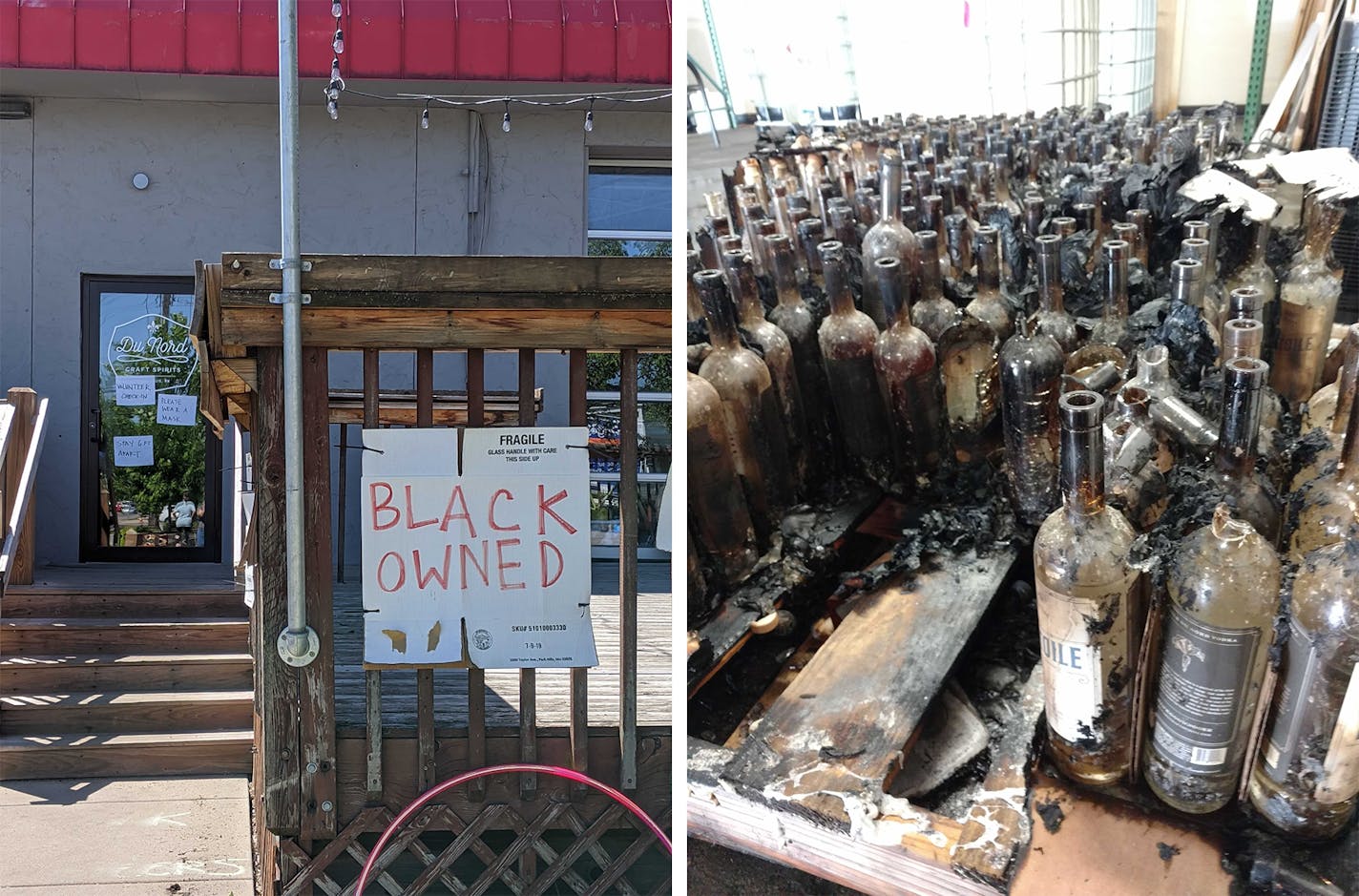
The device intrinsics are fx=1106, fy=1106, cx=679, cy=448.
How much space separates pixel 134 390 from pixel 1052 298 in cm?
744

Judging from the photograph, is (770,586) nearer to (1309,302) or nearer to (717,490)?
(717,490)

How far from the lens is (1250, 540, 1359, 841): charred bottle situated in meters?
1.64

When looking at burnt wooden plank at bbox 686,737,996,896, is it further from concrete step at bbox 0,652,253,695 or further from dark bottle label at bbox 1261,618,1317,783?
concrete step at bbox 0,652,253,695

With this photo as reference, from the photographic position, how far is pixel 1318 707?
1656mm

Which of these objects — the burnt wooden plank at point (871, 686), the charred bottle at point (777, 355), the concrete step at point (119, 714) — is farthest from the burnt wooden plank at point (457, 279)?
the concrete step at point (119, 714)

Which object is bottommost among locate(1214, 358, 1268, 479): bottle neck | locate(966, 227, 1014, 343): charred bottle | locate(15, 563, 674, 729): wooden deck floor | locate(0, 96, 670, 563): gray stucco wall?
locate(15, 563, 674, 729): wooden deck floor

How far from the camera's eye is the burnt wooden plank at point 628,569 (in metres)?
3.35

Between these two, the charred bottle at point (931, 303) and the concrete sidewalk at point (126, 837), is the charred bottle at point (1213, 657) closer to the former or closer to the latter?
the charred bottle at point (931, 303)

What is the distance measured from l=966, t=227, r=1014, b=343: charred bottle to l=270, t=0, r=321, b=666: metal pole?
183 cm

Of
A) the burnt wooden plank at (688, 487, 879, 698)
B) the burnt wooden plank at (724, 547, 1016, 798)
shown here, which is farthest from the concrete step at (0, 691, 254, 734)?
the burnt wooden plank at (724, 547, 1016, 798)

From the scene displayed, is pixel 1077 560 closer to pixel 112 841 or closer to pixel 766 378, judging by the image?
pixel 766 378

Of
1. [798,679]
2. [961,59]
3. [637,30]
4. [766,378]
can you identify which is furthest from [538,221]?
[798,679]

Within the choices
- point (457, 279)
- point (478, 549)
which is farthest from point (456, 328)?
point (478, 549)

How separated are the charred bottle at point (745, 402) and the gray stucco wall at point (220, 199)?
5733mm
